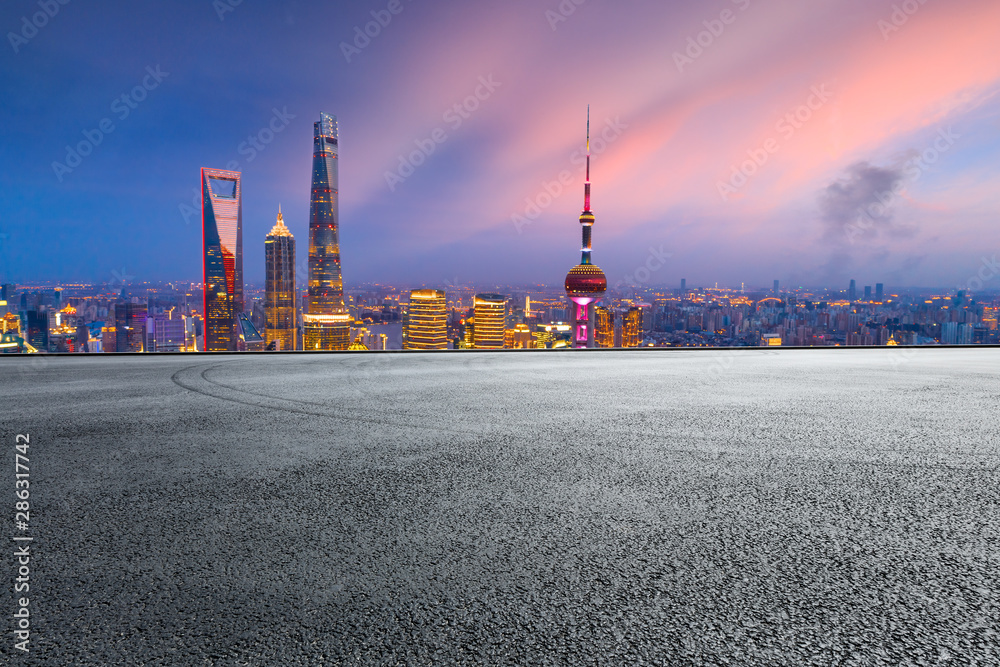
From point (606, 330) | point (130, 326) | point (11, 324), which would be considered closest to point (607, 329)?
point (606, 330)

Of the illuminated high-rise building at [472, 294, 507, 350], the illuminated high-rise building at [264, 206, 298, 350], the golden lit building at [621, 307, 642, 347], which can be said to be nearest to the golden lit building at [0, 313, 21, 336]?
the illuminated high-rise building at [472, 294, 507, 350]

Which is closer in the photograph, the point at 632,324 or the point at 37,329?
the point at 37,329

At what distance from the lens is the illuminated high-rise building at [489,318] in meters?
15.7

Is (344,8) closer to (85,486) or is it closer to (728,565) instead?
(85,486)

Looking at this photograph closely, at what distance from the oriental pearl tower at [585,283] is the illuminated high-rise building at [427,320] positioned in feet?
158

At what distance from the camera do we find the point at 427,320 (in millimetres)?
15883

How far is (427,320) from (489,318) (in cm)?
190

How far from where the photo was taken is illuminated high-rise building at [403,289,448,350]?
600 inches

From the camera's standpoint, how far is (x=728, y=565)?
166cm

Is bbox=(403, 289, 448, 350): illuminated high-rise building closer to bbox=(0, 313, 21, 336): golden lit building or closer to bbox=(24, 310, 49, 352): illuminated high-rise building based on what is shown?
bbox=(24, 310, 49, 352): illuminated high-rise building

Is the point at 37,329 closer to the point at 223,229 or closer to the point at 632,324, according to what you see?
the point at 632,324

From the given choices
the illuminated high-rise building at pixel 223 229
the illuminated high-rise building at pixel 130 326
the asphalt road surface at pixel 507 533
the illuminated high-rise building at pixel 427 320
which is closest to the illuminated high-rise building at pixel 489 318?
the illuminated high-rise building at pixel 427 320

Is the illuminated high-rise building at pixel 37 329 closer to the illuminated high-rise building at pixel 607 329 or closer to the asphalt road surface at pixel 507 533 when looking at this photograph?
the asphalt road surface at pixel 507 533

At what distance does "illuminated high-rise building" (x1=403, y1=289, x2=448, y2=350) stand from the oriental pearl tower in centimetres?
4813
